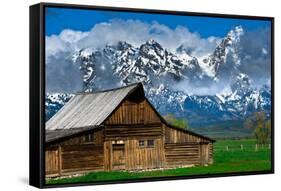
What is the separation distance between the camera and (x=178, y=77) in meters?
12.7

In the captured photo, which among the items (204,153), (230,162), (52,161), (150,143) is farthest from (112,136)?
(230,162)

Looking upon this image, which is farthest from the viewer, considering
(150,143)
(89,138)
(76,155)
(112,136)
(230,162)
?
(230,162)

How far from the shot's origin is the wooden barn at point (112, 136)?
38.7 ft

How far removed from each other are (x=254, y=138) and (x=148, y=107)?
1.81 m

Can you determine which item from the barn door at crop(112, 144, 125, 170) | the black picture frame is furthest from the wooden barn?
the black picture frame

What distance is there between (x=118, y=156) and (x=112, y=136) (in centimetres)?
27

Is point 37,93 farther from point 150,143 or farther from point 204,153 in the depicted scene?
point 204,153

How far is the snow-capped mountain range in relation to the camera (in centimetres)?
1202

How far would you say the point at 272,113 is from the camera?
532 inches

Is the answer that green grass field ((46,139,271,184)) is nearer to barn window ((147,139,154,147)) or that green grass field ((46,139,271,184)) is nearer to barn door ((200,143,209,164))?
barn door ((200,143,209,164))

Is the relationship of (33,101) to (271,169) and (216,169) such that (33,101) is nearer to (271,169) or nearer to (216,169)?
(216,169)

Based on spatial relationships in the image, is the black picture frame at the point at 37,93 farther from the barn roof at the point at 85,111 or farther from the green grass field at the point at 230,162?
the green grass field at the point at 230,162

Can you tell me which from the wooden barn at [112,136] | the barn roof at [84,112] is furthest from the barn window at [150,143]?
the barn roof at [84,112]

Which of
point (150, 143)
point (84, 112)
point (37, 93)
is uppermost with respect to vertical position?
point (37, 93)
